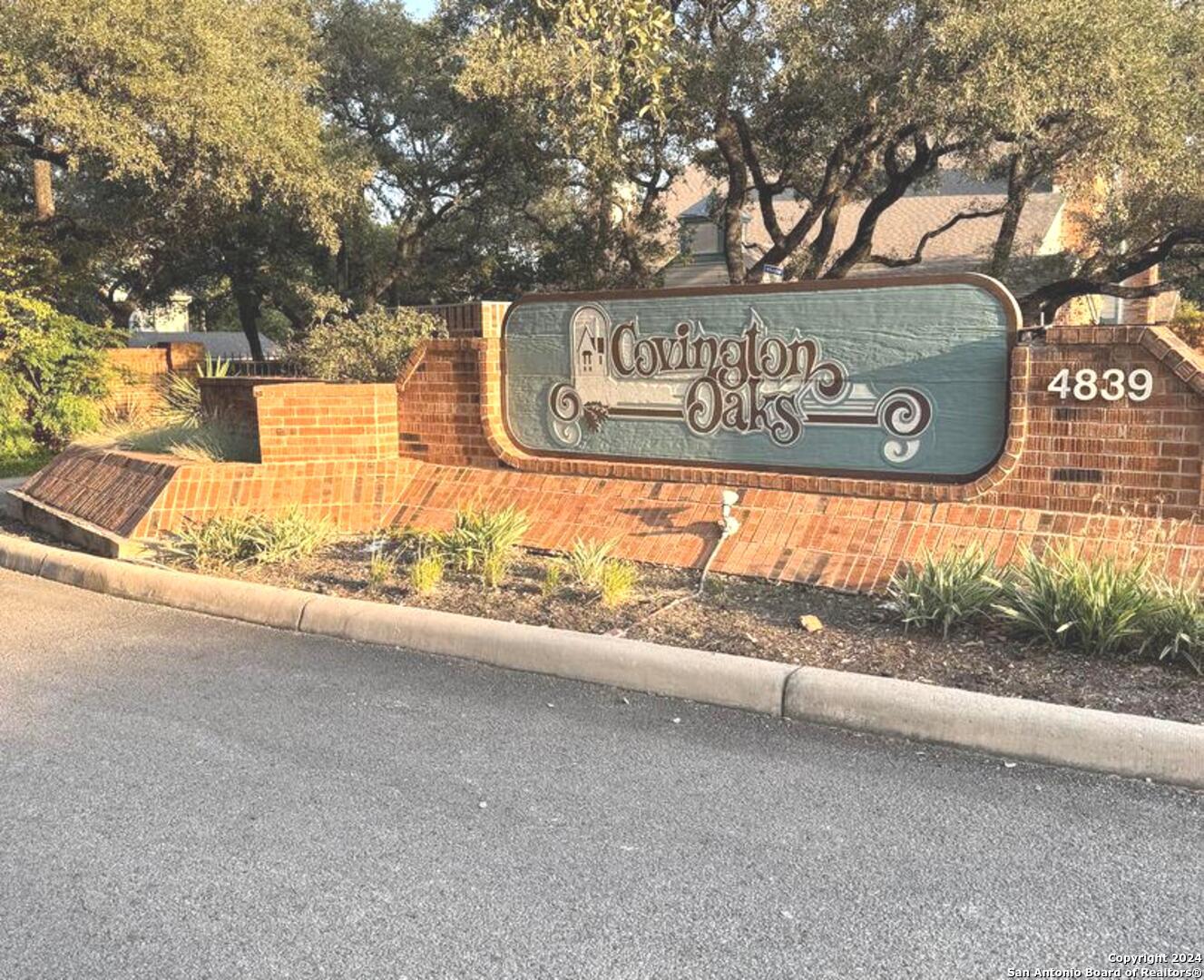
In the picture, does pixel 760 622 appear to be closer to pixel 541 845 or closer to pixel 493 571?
pixel 493 571

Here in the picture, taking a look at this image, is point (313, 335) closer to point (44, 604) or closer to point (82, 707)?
point (44, 604)

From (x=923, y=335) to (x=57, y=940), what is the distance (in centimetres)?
572

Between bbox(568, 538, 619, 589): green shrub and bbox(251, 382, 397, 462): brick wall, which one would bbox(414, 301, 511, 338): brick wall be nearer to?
bbox(251, 382, 397, 462): brick wall

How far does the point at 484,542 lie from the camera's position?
22.7ft

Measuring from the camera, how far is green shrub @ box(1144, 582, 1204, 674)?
4668 mm

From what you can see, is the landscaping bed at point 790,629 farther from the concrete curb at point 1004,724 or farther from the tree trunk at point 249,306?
the tree trunk at point 249,306

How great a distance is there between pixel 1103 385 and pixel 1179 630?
6.28 feet

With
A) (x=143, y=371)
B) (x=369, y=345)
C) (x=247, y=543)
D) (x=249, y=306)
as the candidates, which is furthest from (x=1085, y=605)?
(x=249, y=306)

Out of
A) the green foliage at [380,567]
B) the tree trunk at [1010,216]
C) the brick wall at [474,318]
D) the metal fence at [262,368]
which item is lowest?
the green foliage at [380,567]

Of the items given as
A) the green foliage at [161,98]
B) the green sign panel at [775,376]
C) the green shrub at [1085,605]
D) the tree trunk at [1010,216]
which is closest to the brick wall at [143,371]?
the green foliage at [161,98]

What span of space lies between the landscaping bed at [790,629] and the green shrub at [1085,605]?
3.7 inches

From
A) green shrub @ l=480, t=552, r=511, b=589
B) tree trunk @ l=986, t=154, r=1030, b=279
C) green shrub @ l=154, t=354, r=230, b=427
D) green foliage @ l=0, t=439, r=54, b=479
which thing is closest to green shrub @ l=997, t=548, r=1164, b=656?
green shrub @ l=480, t=552, r=511, b=589

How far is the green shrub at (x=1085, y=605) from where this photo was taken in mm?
4879

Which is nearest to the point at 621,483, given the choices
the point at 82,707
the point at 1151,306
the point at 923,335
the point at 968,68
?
the point at 923,335
